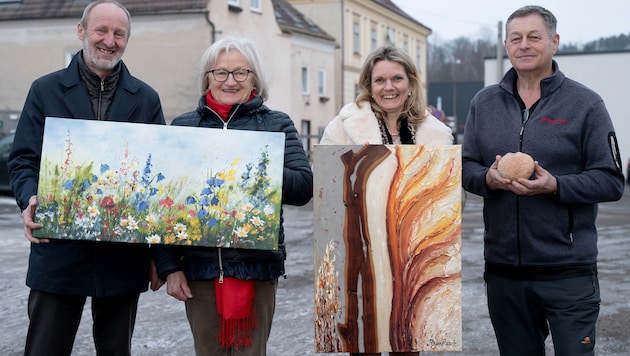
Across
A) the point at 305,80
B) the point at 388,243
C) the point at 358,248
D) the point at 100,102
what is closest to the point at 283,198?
the point at 358,248

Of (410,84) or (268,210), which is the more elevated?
(410,84)

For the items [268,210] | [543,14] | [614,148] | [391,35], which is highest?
[391,35]

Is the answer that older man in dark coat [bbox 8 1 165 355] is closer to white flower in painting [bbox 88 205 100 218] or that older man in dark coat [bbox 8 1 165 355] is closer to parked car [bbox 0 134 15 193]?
white flower in painting [bbox 88 205 100 218]

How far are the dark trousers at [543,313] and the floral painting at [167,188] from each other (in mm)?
Answer: 1217

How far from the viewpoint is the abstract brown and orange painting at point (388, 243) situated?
360 centimetres

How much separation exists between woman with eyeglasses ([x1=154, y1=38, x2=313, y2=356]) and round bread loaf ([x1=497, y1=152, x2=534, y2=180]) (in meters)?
0.86

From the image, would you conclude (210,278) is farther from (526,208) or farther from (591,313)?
(591,313)

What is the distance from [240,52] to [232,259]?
93 centimetres

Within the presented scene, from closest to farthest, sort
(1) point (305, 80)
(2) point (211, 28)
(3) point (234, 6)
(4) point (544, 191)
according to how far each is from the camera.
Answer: (4) point (544, 191), (2) point (211, 28), (3) point (234, 6), (1) point (305, 80)

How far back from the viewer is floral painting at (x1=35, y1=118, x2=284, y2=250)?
11.6 ft

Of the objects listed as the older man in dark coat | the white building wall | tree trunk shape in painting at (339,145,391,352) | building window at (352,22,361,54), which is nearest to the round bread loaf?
tree trunk shape in painting at (339,145,391,352)

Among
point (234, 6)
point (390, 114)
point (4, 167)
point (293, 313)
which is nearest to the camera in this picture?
point (390, 114)

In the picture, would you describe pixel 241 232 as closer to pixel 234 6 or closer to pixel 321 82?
pixel 234 6

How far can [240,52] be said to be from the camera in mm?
3744
